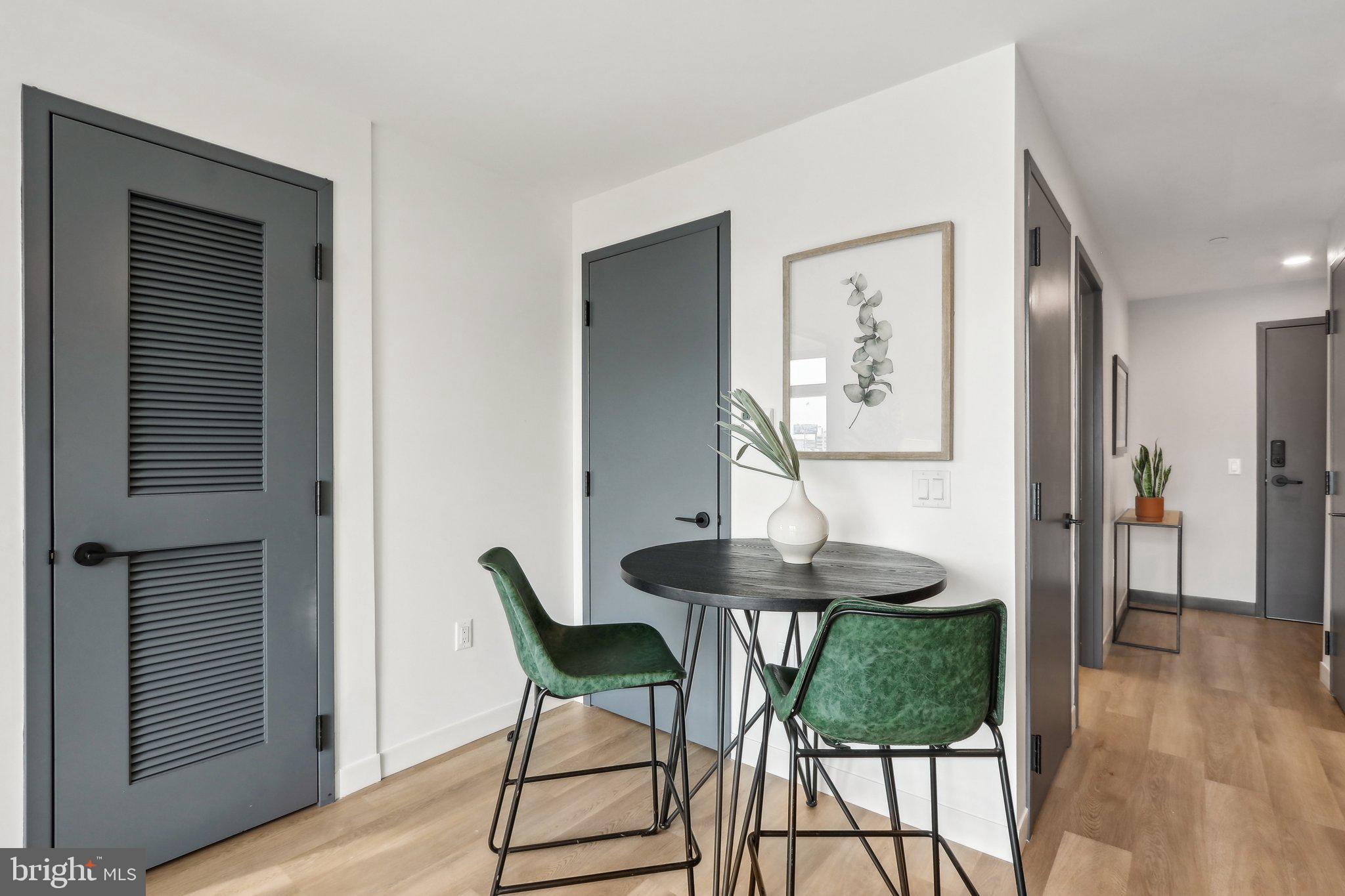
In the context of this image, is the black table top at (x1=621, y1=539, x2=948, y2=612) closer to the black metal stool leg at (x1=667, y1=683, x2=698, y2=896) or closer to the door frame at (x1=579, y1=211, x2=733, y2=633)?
the black metal stool leg at (x1=667, y1=683, x2=698, y2=896)

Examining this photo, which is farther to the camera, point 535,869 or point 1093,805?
point 1093,805

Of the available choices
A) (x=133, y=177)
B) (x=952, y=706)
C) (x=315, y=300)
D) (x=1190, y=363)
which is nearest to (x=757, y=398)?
(x=952, y=706)

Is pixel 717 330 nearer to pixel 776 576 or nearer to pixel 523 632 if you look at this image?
pixel 776 576

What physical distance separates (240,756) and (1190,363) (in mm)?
5994

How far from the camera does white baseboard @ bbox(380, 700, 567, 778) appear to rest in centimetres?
244

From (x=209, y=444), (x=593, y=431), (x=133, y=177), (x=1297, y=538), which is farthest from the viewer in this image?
(x=1297, y=538)

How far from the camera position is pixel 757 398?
2.50 meters

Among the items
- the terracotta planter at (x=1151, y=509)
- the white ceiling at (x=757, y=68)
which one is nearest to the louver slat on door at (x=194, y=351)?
the white ceiling at (x=757, y=68)

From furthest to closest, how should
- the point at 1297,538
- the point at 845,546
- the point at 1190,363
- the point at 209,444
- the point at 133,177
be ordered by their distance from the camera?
the point at 1190,363 → the point at 1297,538 → the point at 845,546 → the point at 209,444 → the point at 133,177

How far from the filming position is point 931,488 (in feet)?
6.82

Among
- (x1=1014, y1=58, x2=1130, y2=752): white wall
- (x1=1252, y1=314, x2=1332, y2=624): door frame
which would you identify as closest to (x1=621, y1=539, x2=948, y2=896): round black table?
(x1=1014, y1=58, x2=1130, y2=752): white wall

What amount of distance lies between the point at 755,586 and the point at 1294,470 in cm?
499

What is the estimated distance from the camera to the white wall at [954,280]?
195cm

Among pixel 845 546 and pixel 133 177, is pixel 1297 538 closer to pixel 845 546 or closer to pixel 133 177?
pixel 845 546
